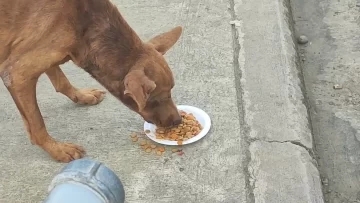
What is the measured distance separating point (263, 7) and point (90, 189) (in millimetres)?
3171

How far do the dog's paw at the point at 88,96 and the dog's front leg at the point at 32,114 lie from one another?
0.46 m

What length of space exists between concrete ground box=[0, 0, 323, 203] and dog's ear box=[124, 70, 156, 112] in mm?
636

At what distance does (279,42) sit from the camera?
4754 millimetres

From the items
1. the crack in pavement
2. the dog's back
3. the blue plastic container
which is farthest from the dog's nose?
the blue plastic container

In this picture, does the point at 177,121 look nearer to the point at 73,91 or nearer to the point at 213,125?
the point at 213,125

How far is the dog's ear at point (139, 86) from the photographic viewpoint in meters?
3.29

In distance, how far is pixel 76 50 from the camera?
3.63m

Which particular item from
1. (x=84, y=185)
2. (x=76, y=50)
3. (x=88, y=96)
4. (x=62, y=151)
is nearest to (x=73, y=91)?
(x=88, y=96)

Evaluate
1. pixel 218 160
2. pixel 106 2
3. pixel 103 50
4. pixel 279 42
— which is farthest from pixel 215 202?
pixel 279 42

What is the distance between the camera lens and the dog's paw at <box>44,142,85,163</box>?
3857mm

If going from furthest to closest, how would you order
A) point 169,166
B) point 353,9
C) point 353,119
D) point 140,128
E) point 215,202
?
1. point 353,9
2. point 353,119
3. point 140,128
4. point 169,166
5. point 215,202

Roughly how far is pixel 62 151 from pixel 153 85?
86 cm

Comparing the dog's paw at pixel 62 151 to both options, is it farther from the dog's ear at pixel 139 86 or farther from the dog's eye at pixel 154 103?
the dog's ear at pixel 139 86

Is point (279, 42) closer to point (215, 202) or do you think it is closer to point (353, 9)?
point (353, 9)
